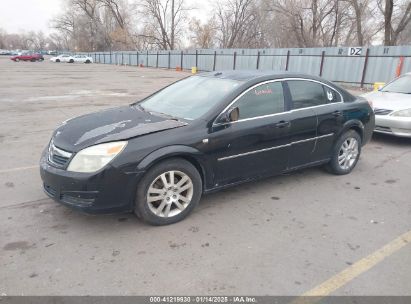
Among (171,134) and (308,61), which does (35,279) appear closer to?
(171,134)

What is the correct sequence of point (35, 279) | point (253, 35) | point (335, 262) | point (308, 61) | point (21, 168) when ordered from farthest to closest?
point (253, 35)
point (308, 61)
point (21, 168)
point (335, 262)
point (35, 279)

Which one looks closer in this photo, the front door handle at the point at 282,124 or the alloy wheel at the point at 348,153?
the front door handle at the point at 282,124

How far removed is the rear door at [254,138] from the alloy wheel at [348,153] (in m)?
1.19

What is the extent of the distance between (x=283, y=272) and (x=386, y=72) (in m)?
17.3

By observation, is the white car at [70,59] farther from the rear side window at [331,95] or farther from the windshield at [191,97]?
the rear side window at [331,95]

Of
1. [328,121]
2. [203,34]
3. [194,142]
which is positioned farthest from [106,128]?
[203,34]

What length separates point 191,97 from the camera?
4355mm

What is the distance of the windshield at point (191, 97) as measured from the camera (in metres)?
4.02

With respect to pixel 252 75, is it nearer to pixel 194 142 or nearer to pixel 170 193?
pixel 194 142

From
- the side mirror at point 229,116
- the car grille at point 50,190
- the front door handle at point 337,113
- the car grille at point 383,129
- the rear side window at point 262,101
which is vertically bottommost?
the car grille at point 50,190

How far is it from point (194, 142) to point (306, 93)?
6.43 ft

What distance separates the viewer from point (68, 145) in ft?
11.4

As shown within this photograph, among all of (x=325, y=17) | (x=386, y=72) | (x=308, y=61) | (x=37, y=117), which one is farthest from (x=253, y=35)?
(x=37, y=117)

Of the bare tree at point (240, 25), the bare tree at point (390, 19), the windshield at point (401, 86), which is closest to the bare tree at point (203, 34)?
the bare tree at point (240, 25)
